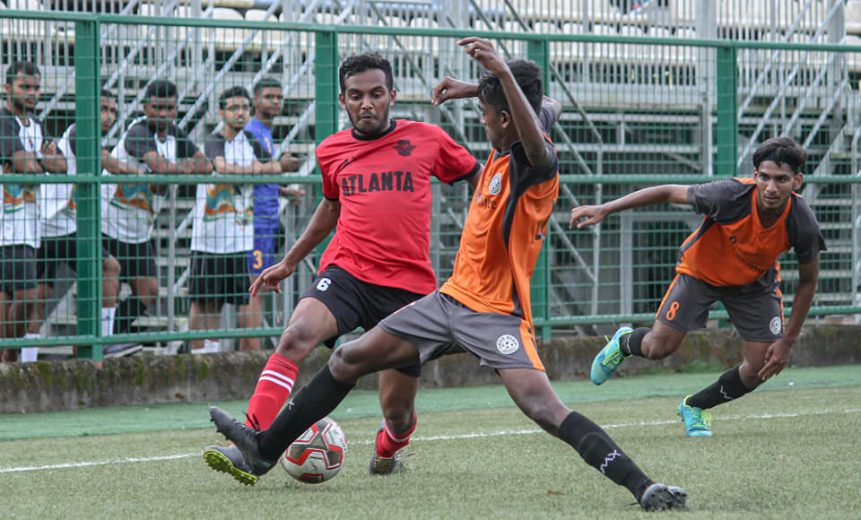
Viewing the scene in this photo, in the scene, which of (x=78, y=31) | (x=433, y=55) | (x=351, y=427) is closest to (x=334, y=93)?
(x=433, y=55)

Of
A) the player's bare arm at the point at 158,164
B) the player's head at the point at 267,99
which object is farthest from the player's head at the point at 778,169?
the player's bare arm at the point at 158,164

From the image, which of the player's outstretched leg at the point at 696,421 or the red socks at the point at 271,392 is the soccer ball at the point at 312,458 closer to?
the red socks at the point at 271,392

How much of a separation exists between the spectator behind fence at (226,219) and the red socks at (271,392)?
4523 millimetres

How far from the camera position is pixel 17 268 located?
10.7 metres

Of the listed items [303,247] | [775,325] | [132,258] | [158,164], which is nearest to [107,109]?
[158,164]

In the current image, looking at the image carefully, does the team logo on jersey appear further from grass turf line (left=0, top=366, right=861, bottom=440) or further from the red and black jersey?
grass turf line (left=0, top=366, right=861, bottom=440)

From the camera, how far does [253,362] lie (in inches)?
458

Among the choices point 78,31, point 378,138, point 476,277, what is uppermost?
point 78,31

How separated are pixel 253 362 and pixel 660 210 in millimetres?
3951

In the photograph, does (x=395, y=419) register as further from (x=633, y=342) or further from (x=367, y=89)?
(x=633, y=342)

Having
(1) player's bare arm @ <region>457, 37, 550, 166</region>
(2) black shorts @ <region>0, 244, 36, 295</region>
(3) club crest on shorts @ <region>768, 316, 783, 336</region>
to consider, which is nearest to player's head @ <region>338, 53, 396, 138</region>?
(1) player's bare arm @ <region>457, 37, 550, 166</region>

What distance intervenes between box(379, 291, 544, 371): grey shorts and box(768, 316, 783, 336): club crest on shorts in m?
3.03

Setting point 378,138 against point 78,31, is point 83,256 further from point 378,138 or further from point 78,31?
point 378,138

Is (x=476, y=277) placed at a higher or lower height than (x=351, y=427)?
higher
